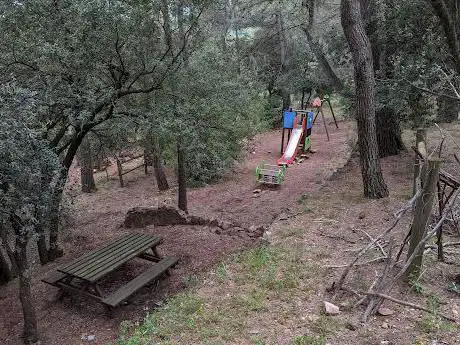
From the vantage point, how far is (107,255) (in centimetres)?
636

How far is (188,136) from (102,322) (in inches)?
131

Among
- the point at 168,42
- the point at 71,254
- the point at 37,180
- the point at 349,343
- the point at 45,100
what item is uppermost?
the point at 168,42

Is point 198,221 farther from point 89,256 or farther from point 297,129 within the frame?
point 297,129

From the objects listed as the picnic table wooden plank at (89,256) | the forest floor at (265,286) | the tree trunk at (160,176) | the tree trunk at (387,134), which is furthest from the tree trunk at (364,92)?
the tree trunk at (160,176)

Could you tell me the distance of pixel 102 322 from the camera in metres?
5.65

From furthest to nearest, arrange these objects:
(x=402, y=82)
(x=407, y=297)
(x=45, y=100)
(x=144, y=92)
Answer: (x=402, y=82) < (x=144, y=92) < (x=45, y=100) < (x=407, y=297)

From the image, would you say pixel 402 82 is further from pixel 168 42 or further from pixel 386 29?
pixel 168 42

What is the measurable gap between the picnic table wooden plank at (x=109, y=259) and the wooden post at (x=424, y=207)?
4058mm

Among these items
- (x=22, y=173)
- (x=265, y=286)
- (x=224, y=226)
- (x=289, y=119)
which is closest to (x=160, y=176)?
(x=289, y=119)

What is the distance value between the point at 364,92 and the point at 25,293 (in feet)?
22.2

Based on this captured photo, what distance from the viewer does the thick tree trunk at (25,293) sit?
523cm

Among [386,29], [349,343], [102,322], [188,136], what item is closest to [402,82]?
[386,29]

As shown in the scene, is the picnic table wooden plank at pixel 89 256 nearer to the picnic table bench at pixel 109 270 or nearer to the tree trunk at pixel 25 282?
the picnic table bench at pixel 109 270

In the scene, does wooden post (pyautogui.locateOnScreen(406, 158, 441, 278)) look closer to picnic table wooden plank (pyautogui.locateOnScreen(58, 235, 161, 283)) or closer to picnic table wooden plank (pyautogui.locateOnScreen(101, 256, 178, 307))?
picnic table wooden plank (pyautogui.locateOnScreen(101, 256, 178, 307))
